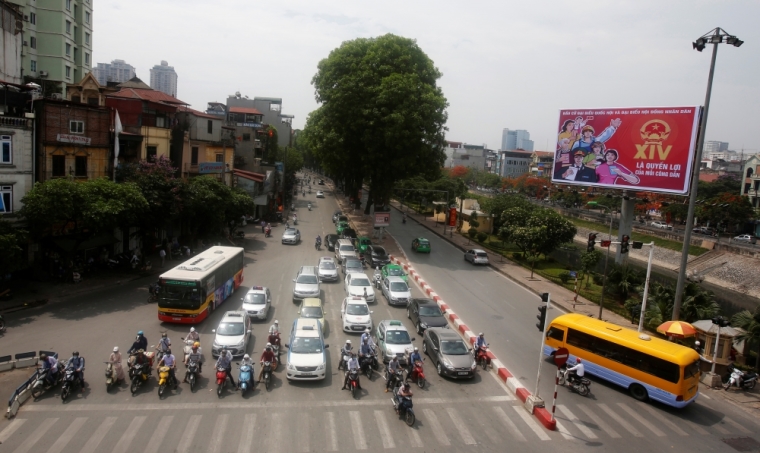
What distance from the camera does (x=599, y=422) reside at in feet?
50.6

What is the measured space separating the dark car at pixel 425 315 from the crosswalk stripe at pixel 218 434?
998cm

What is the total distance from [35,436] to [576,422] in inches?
573

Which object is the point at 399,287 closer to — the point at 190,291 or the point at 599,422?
the point at 190,291

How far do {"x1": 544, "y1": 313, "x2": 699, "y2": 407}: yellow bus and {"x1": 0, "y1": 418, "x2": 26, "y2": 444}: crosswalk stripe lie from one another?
56.6ft

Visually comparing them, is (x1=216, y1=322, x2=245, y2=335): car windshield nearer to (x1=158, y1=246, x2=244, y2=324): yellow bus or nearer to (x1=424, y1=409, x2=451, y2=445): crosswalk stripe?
(x1=158, y1=246, x2=244, y2=324): yellow bus

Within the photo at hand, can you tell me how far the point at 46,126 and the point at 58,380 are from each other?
679 inches

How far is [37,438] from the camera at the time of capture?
1279 centimetres

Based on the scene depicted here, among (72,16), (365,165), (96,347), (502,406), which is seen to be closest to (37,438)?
(96,347)

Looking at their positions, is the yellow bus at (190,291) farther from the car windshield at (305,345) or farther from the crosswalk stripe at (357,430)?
the crosswalk stripe at (357,430)

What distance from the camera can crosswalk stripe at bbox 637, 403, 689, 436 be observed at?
49.9 feet

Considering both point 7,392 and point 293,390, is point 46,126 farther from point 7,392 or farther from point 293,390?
point 293,390

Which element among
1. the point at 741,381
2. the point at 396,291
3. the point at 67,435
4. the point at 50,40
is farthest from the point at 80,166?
the point at 741,381

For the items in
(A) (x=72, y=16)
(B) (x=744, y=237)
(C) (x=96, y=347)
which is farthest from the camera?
(B) (x=744, y=237)

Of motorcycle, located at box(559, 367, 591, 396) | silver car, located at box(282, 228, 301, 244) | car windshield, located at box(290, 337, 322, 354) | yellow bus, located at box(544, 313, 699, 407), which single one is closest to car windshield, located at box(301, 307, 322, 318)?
car windshield, located at box(290, 337, 322, 354)
